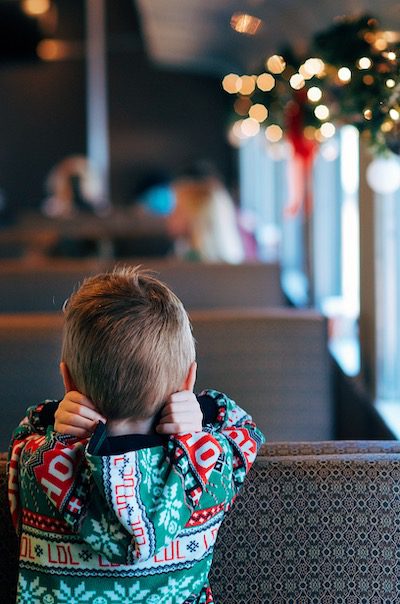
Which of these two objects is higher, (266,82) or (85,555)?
(266,82)

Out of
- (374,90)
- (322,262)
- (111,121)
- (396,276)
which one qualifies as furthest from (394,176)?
(111,121)

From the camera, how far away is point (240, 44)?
7.68 m

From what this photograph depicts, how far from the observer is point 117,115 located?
15.5 meters

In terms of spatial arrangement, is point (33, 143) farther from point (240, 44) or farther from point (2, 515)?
point (2, 515)

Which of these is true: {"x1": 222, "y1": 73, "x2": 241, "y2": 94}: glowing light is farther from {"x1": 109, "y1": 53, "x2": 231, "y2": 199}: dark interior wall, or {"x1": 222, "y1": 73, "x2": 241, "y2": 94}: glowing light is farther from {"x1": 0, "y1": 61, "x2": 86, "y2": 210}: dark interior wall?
{"x1": 0, "y1": 61, "x2": 86, "y2": 210}: dark interior wall

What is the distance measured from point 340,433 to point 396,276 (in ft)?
2.07

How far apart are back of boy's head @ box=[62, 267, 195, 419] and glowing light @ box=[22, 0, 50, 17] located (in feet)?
32.6

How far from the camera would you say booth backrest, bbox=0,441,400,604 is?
1662 mm

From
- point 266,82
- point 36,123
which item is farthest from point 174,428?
point 36,123

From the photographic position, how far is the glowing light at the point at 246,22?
209 inches

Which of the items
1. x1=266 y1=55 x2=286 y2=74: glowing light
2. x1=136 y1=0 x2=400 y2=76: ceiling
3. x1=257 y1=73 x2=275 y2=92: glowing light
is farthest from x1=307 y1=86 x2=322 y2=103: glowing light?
x1=257 y1=73 x2=275 y2=92: glowing light

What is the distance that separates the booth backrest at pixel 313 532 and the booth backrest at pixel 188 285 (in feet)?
8.41

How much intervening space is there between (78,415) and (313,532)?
50 centimetres

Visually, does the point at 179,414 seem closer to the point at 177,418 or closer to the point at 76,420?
the point at 177,418
